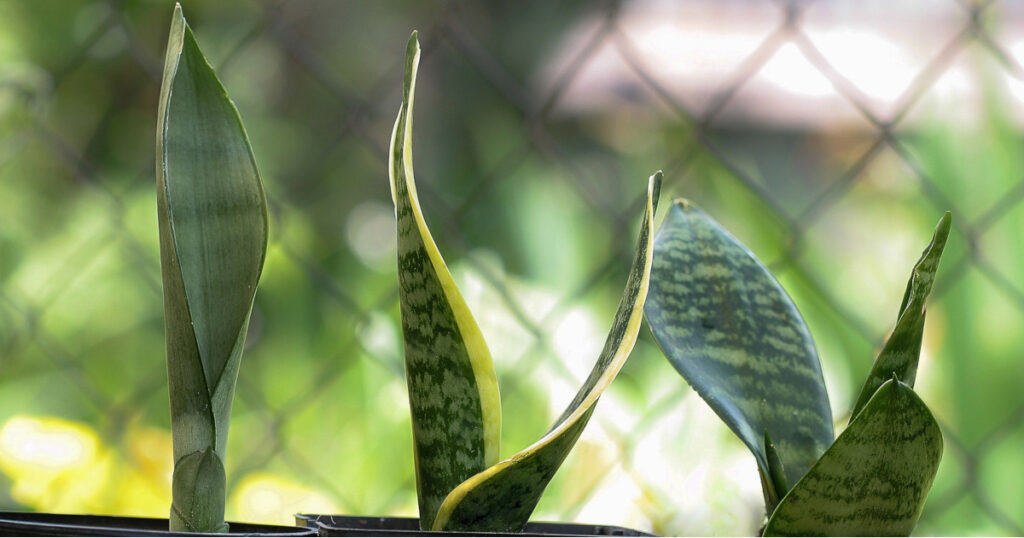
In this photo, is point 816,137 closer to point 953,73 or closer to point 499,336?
point 953,73

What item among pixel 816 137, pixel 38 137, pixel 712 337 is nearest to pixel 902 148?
pixel 816 137

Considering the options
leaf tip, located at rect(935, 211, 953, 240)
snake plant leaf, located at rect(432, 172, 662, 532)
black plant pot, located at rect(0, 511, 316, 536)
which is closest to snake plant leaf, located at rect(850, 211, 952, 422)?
leaf tip, located at rect(935, 211, 953, 240)

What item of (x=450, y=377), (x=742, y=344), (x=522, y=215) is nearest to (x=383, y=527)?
(x=450, y=377)

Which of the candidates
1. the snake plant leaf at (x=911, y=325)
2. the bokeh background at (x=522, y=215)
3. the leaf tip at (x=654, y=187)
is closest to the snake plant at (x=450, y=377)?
the leaf tip at (x=654, y=187)

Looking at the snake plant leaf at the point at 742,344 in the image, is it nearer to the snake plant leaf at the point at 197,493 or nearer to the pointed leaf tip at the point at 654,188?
the pointed leaf tip at the point at 654,188

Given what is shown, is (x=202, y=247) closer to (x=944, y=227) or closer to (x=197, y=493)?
(x=197, y=493)
